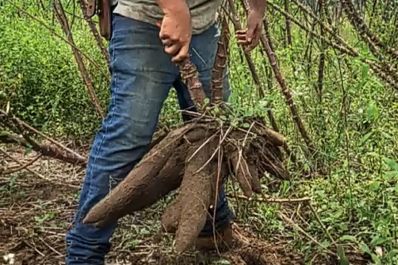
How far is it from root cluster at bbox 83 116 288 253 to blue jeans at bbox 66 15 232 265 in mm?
105

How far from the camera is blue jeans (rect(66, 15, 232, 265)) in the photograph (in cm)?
296

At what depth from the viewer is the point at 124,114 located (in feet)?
9.73

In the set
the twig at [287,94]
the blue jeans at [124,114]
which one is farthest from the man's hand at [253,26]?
the twig at [287,94]

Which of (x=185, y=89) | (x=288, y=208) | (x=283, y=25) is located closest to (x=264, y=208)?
(x=288, y=208)

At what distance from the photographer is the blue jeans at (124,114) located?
2965mm

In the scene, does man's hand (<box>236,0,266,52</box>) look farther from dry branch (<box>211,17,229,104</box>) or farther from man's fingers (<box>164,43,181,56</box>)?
man's fingers (<box>164,43,181,56</box>)

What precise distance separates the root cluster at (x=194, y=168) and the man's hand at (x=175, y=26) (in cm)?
33

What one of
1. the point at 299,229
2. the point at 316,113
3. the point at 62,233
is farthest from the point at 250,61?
the point at 62,233

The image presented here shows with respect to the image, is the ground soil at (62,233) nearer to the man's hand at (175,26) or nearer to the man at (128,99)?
the man at (128,99)

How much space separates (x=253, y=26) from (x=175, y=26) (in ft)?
1.98

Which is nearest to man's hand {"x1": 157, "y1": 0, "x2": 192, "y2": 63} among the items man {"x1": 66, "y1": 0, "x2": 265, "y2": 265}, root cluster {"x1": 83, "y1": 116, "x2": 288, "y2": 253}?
man {"x1": 66, "y1": 0, "x2": 265, "y2": 265}

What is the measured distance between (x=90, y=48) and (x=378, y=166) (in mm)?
2864

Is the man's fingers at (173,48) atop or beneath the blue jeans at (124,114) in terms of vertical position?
atop

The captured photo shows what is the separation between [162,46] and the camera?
299 cm
